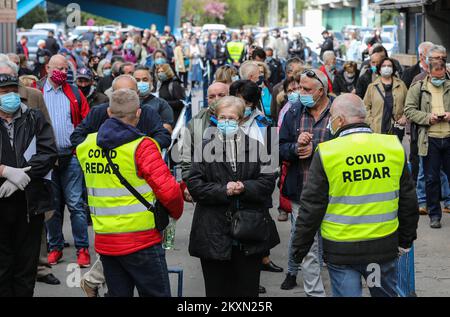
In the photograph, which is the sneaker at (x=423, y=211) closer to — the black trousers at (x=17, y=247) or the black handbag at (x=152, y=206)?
the black trousers at (x=17, y=247)

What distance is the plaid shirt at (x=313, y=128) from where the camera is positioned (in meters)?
7.86

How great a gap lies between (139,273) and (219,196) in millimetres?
802

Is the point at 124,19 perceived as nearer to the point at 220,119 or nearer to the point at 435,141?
the point at 435,141

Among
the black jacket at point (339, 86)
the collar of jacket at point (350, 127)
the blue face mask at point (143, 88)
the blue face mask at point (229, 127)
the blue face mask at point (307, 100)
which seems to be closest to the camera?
the collar of jacket at point (350, 127)

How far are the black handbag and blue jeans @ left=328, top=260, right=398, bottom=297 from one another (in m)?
1.17

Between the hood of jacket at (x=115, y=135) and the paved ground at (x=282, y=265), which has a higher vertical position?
the hood of jacket at (x=115, y=135)

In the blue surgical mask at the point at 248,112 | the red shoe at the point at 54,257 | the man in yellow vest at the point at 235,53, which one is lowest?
the red shoe at the point at 54,257

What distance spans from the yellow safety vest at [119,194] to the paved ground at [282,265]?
228cm

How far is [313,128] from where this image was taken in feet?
26.0

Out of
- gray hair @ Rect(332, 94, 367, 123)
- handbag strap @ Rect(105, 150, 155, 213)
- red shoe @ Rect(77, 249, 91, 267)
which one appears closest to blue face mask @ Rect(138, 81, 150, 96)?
red shoe @ Rect(77, 249, 91, 267)

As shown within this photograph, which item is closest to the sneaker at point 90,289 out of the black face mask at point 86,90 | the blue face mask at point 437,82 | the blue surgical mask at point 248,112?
the blue surgical mask at point 248,112

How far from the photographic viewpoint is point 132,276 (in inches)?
246
